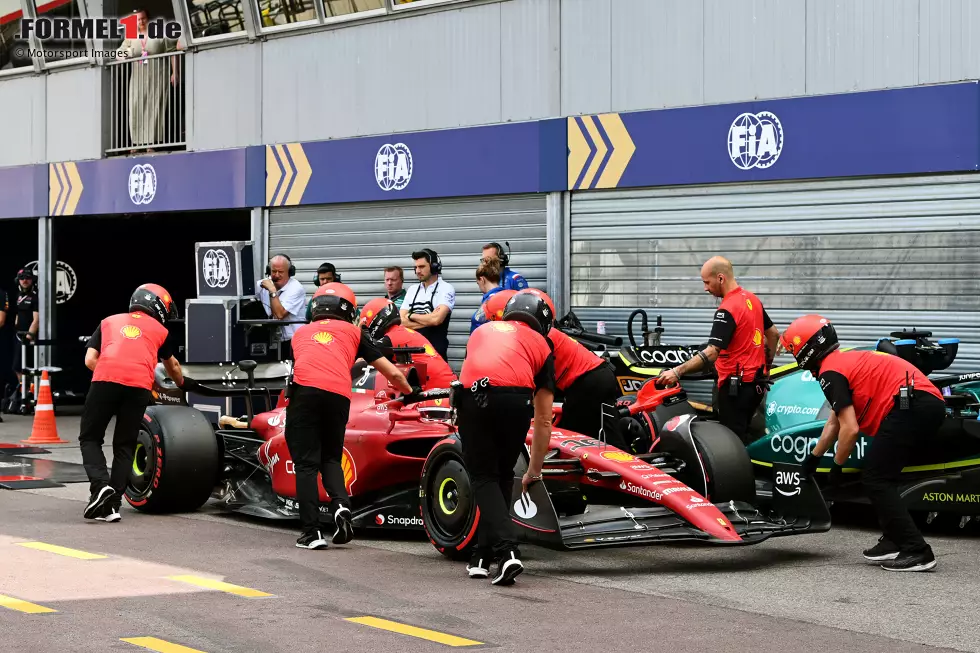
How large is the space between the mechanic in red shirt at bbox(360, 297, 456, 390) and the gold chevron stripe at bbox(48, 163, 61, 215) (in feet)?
34.8

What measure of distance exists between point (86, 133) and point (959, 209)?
12.4 metres

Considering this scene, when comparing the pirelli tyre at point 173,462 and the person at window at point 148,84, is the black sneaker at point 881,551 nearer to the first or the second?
the pirelli tyre at point 173,462

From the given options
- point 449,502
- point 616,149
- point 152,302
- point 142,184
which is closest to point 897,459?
point 449,502

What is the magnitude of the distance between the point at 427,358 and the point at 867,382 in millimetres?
3643

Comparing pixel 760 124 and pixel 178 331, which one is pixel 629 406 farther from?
pixel 178 331

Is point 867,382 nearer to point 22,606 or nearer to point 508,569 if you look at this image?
point 508,569

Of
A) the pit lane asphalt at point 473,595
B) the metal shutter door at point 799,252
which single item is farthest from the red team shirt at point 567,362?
the metal shutter door at point 799,252

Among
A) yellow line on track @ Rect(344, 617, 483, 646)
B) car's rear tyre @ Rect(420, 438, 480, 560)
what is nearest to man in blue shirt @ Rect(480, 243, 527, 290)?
car's rear tyre @ Rect(420, 438, 480, 560)

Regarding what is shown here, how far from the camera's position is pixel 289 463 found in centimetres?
1023

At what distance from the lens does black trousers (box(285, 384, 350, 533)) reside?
9.36 meters

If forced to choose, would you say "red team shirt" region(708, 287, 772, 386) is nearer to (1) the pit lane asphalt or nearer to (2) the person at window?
(1) the pit lane asphalt

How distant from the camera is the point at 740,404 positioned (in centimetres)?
1083

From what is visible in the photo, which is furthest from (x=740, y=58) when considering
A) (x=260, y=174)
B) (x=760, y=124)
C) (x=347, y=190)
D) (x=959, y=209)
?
(x=260, y=174)

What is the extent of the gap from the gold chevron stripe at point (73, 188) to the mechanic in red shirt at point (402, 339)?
10.2 metres
